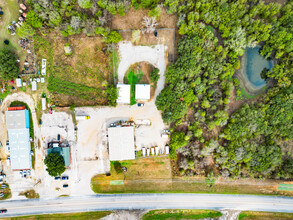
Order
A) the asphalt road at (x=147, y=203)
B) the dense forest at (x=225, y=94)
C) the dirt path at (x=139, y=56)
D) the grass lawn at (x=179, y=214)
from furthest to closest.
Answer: the grass lawn at (x=179, y=214) < the asphalt road at (x=147, y=203) < the dirt path at (x=139, y=56) < the dense forest at (x=225, y=94)

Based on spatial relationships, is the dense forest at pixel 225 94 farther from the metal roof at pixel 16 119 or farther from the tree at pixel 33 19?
the metal roof at pixel 16 119

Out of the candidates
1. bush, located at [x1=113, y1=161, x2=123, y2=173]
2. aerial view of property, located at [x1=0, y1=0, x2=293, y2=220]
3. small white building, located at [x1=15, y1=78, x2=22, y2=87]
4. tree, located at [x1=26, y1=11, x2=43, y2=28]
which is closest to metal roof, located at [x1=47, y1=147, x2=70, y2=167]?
aerial view of property, located at [x1=0, y1=0, x2=293, y2=220]

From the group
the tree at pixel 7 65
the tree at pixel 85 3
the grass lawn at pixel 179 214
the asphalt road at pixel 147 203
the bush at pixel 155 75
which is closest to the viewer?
the tree at pixel 85 3

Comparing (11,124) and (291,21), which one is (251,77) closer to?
(291,21)

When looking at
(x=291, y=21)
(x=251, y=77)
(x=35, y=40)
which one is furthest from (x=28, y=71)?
(x=291, y=21)

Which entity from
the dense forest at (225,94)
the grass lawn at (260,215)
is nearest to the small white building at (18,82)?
the dense forest at (225,94)

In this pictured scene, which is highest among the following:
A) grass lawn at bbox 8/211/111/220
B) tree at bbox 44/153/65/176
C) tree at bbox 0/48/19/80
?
tree at bbox 0/48/19/80

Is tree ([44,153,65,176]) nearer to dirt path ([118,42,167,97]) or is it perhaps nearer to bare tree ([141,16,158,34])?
dirt path ([118,42,167,97])
